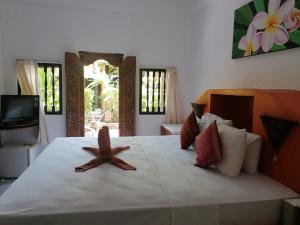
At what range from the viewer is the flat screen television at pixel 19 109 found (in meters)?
3.49

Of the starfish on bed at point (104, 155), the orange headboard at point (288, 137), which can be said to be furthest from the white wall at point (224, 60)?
the starfish on bed at point (104, 155)

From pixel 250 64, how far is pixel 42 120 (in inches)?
125

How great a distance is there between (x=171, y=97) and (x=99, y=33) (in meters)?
1.65

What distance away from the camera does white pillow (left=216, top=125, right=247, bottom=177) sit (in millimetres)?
1756

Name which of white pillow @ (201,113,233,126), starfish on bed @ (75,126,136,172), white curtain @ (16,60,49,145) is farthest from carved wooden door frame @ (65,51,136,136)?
white pillow @ (201,113,233,126)

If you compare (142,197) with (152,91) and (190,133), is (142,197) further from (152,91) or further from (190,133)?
(152,91)

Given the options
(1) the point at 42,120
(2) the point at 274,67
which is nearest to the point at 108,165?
(2) the point at 274,67

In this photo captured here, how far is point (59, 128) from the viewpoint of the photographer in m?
3.93

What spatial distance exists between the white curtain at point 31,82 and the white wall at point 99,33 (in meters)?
0.14

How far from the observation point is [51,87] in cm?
386

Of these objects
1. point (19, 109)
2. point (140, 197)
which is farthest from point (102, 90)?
point (140, 197)

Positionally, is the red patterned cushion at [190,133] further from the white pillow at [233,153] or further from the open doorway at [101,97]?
the open doorway at [101,97]

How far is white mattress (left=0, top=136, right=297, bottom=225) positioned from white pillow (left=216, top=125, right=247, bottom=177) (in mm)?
72

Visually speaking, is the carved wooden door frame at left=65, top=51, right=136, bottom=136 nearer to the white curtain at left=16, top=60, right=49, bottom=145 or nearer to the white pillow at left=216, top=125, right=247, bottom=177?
the white curtain at left=16, top=60, right=49, bottom=145
